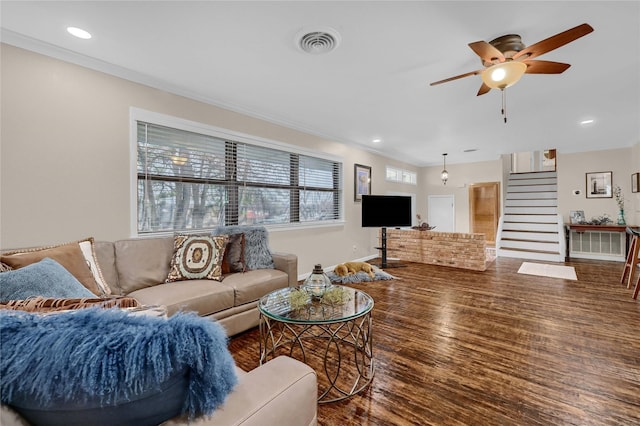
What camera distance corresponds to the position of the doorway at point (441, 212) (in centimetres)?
809

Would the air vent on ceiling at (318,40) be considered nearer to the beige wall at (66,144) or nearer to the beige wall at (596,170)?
the beige wall at (66,144)


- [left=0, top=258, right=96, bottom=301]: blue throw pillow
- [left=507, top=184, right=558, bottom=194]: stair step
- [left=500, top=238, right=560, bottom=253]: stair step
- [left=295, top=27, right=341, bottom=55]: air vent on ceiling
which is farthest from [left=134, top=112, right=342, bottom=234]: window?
[left=507, top=184, right=558, bottom=194]: stair step

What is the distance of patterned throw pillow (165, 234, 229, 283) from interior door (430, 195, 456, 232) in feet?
23.1

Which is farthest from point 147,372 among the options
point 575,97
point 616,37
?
point 575,97

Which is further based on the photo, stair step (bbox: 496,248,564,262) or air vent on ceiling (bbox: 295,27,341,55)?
stair step (bbox: 496,248,564,262)

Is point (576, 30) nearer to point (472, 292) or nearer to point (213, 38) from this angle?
point (213, 38)

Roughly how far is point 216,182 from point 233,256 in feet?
3.47

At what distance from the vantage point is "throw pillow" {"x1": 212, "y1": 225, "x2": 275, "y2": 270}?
10.1ft

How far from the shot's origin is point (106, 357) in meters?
0.61

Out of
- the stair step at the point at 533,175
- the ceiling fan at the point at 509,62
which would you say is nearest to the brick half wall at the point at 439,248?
the ceiling fan at the point at 509,62

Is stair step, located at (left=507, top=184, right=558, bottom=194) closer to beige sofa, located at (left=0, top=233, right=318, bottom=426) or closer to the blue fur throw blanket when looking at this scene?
beige sofa, located at (left=0, top=233, right=318, bottom=426)

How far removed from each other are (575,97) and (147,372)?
15.6 feet

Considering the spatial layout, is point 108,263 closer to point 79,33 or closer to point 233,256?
point 233,256

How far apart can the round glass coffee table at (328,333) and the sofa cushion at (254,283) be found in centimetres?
42
